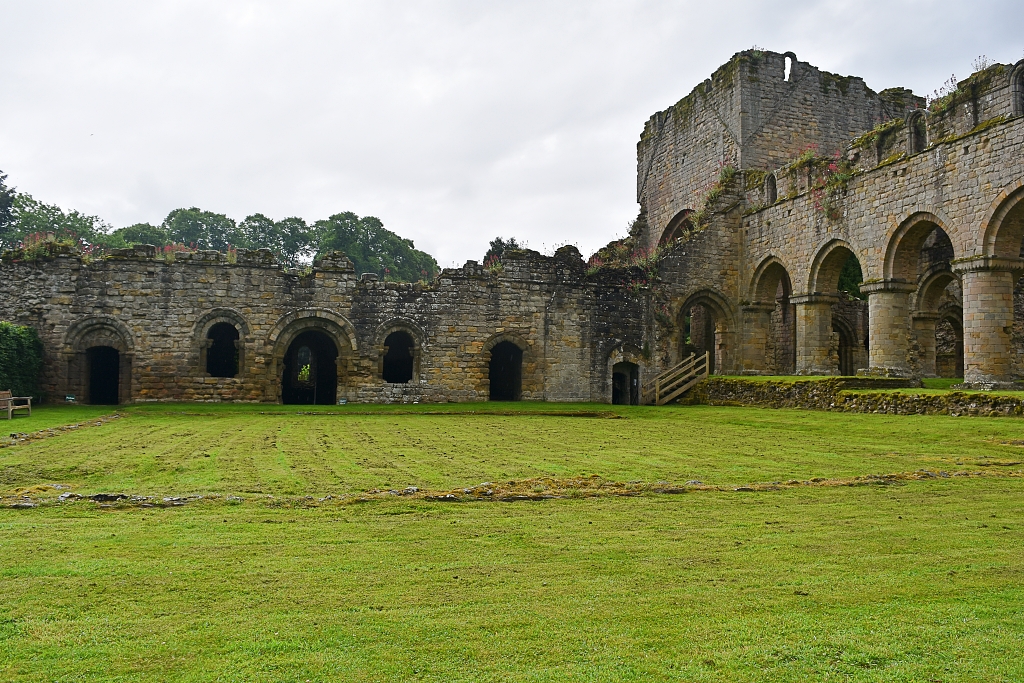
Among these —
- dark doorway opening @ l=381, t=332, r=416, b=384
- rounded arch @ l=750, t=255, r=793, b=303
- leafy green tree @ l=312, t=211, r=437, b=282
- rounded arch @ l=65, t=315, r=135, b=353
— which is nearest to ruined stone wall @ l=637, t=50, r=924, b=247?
rounded arch @ l=750, t=255, r=793, b=303

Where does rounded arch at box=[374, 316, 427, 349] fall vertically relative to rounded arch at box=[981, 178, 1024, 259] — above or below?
below

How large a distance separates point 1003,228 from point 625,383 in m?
12.2

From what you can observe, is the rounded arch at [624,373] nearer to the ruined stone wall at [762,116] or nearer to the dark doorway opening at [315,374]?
the ruined stone wall at [762,116]

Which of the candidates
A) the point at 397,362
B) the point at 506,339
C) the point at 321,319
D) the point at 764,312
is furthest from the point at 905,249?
the point at 321,319

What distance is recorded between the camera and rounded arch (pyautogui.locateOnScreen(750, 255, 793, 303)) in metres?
26.2

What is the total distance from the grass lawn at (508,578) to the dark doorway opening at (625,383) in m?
17.2

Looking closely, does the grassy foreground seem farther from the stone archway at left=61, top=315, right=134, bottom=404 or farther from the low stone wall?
the stone archway at left=61, top=315, right=134, bottom=404

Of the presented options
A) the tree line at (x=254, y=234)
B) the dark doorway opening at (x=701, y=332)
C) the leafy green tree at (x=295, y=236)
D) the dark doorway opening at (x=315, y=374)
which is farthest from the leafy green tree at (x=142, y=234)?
the dark doorway opening at (x=701, y=332)

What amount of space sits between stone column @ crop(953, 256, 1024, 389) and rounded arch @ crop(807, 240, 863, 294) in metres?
5.60

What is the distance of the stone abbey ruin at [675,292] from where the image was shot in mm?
18328

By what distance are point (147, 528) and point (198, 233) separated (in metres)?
59.0

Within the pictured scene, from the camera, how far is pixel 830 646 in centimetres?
323

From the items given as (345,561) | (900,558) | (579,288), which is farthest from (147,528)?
(579,288)

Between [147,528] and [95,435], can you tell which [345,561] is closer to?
[147,528]
